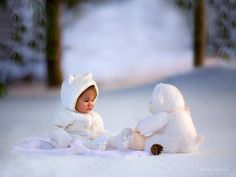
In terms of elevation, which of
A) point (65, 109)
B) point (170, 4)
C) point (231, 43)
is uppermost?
point (170, 4)

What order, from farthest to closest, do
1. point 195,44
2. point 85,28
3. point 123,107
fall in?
point 85,28 < point 195,44 < point 123,107

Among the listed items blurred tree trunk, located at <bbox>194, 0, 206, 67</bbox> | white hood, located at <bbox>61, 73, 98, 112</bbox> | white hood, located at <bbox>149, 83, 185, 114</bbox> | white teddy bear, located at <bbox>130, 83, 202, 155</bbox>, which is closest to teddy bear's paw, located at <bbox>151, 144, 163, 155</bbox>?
white teddy bear, located at <bbox>130, 83, 202, 155</bbox>

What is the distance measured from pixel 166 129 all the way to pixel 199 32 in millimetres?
4011

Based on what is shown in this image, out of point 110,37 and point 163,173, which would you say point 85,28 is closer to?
point 110,37

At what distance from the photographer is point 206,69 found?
6.98 metres

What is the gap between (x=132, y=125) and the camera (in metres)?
4.71

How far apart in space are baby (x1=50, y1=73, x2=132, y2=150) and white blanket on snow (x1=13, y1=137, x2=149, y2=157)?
6cm

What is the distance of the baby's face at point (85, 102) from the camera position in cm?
382

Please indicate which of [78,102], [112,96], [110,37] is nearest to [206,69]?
[112,96]

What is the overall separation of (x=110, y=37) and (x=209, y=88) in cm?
333

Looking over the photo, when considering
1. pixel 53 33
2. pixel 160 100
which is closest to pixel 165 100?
pixel 160 100

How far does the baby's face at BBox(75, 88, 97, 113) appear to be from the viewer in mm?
3824

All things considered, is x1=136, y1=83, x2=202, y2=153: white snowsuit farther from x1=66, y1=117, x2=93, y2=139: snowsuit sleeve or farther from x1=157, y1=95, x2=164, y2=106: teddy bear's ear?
x1=66, y1=117, x2=93, y2=139: snowsuit sleeve

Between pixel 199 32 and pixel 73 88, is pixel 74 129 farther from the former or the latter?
pixel 199 32
